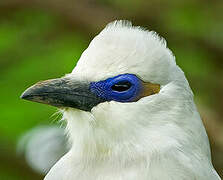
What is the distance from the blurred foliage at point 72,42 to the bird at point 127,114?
2885 mm

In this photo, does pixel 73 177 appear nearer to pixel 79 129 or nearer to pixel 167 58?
pixel 79 129

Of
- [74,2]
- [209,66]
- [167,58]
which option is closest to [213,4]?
[209,66]

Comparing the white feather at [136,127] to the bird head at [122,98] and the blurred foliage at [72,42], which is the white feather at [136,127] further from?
the blurred foliage at [72,42]

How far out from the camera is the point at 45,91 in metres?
4.73

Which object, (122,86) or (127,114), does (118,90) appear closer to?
(122,86)

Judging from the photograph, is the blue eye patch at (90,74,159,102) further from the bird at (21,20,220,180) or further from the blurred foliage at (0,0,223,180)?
the blurred foliage at (0,0,223,180)

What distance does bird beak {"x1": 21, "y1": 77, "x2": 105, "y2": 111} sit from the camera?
15.5 ft

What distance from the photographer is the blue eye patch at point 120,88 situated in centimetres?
479

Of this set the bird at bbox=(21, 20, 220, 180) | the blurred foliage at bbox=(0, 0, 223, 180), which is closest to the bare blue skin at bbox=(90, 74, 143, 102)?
the bird at bbox=(21, 20, 220, 180)

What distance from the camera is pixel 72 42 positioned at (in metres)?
8.75

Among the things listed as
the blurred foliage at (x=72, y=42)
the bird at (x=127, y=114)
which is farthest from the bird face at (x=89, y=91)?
the blurred foliage at (x=72, y=42)

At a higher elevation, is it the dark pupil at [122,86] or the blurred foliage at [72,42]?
the dark pupil at [122,86]

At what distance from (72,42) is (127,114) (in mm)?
4081

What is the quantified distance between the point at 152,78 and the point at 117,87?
23 centimetres
